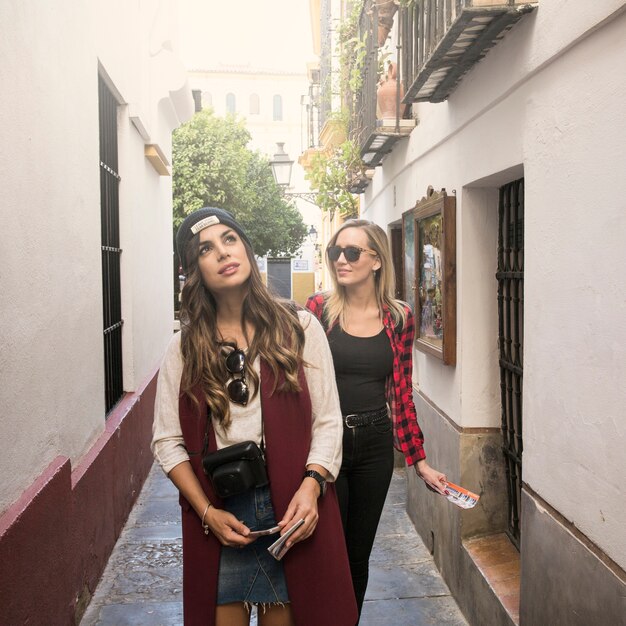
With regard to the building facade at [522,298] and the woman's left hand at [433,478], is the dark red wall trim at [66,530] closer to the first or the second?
the woman's left hand at [433,478]

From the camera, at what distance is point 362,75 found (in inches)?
299

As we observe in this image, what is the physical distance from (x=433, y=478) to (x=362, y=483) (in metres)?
0.34

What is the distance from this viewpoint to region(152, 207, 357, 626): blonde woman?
239 centimetres

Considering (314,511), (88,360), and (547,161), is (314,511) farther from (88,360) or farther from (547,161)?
(88,360)

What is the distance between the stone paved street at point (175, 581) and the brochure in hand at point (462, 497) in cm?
131

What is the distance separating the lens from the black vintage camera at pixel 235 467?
2305mm

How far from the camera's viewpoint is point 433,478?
349cm

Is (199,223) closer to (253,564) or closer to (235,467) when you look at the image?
(235,467)

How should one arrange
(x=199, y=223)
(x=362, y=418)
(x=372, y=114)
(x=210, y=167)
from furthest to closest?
(x=210, y=167) → (x=372, y=114) → (x=362, y=418) → (x=199, y=223)

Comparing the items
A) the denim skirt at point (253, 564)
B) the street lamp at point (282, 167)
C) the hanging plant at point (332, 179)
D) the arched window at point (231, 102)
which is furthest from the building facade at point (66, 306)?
the arched window at point (231, 102)

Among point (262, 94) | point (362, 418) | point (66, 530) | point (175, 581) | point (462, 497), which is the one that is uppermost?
point (262, 94)

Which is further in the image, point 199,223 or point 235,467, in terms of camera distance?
point 199,223

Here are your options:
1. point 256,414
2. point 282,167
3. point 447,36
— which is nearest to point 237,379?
point 256,414

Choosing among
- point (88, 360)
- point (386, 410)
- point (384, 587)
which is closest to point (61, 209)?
point (88, 360)
